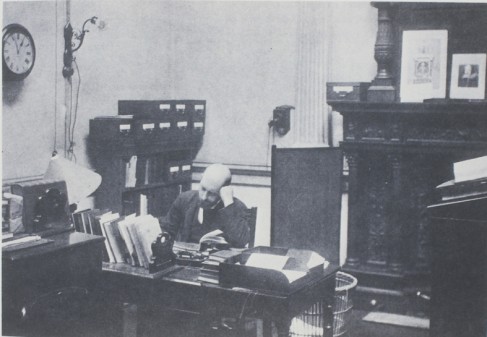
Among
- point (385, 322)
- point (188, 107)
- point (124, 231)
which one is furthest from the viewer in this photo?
point (188, 107)

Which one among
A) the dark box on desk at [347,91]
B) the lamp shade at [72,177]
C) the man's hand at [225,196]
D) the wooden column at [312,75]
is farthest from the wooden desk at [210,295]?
the wooden column at [312,75]

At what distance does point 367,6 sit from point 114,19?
6.58 ft

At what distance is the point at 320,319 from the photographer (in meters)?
3.68

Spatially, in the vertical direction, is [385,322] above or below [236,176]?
below

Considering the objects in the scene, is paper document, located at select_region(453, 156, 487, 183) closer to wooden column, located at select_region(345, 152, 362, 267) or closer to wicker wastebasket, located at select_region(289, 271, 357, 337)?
wicker wastebasket, located at select_region(289, 271, 357, 337)

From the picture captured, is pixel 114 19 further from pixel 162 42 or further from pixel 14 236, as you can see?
pixel 14 236

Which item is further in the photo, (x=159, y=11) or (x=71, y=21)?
(x=159, y=11)

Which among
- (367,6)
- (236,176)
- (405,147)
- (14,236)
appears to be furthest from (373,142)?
(14,236)

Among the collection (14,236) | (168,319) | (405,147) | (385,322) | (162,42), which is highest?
(162,42)

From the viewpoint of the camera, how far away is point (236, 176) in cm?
565

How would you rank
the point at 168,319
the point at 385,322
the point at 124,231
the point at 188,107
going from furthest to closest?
the point at 188,107
the point at 385,322
the point at 168,319
the point at 124,231

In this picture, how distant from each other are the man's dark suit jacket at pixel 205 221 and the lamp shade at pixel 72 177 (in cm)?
60

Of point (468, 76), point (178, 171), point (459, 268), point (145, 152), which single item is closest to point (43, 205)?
point (145, 152)

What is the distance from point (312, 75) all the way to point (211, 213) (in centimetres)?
180
